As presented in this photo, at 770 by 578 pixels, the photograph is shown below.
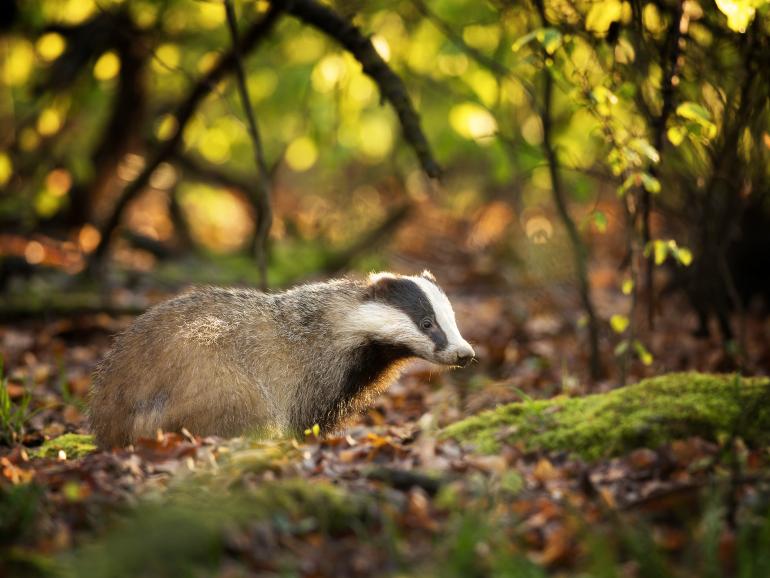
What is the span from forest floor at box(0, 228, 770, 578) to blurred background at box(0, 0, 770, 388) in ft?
5.01

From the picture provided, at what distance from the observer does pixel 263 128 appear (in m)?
13.8

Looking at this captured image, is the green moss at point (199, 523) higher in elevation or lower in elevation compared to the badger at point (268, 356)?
lower

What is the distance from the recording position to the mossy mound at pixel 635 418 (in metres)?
4.93

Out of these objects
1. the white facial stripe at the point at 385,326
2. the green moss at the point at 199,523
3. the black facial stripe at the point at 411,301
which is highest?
the black facial stripe at the point at 411,301

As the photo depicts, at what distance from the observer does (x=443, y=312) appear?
6.20 m

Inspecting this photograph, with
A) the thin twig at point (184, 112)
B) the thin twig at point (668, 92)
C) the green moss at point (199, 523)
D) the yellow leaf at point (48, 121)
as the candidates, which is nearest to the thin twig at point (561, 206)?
the thin twig at point (668, 92)

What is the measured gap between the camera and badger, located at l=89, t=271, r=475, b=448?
217 inches

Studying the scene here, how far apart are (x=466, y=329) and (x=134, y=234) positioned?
530 cm

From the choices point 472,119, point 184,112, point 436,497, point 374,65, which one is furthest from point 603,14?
point 436,497

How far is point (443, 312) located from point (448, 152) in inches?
179

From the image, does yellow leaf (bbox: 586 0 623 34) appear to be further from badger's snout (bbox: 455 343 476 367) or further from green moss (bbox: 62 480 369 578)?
green moss (bbox: 62 480 369 578)

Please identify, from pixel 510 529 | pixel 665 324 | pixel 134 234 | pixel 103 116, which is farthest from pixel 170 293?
pixel 510 529

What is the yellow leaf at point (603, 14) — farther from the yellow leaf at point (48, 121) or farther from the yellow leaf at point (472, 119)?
the yellow leaf at point (48, 121)

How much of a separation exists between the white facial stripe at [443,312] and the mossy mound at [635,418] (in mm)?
684
